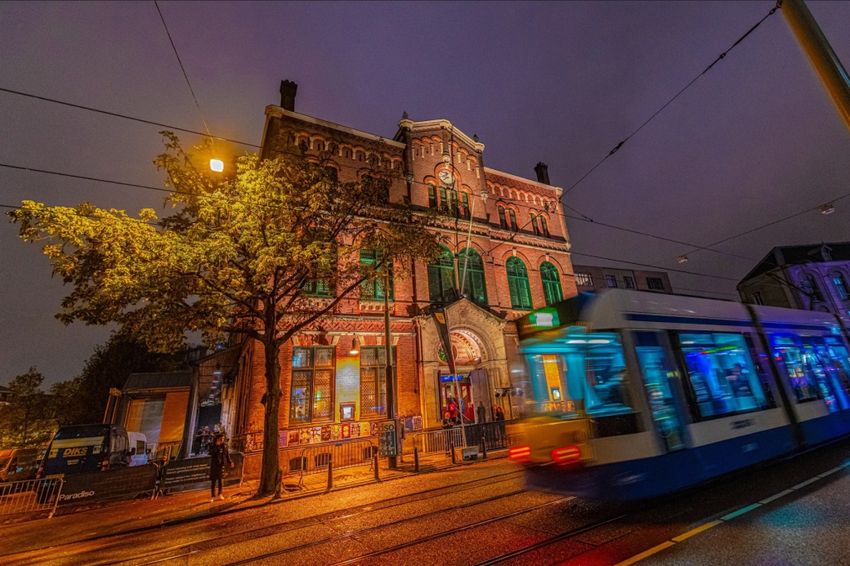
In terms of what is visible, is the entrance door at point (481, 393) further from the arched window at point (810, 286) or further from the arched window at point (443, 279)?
the arched window at point (810, 286)

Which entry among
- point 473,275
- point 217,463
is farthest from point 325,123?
point 217,463

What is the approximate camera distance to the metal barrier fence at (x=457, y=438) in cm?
1466

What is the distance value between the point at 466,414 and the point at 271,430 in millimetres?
10331

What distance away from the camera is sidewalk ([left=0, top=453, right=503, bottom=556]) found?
8.30 m

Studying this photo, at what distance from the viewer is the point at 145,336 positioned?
10266mm

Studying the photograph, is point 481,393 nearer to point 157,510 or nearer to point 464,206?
point 464,206

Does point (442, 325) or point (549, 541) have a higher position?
point (442, 325)

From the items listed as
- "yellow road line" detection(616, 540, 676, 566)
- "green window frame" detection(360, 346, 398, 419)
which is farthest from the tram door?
"green window frame" detection(360, 346, 398, 419)

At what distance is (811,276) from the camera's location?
4047 centimetres

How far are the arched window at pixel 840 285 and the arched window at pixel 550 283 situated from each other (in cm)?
4082

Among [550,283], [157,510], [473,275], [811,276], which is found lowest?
[157,510]

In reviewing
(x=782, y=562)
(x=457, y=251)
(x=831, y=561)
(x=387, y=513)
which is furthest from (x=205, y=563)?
(x=457, y=251)

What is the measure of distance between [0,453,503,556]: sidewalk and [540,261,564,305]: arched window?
1320cm

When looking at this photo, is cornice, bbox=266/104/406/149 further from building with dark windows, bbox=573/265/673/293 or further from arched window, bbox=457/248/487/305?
building with dark windows, bbox=573/265/673/293
